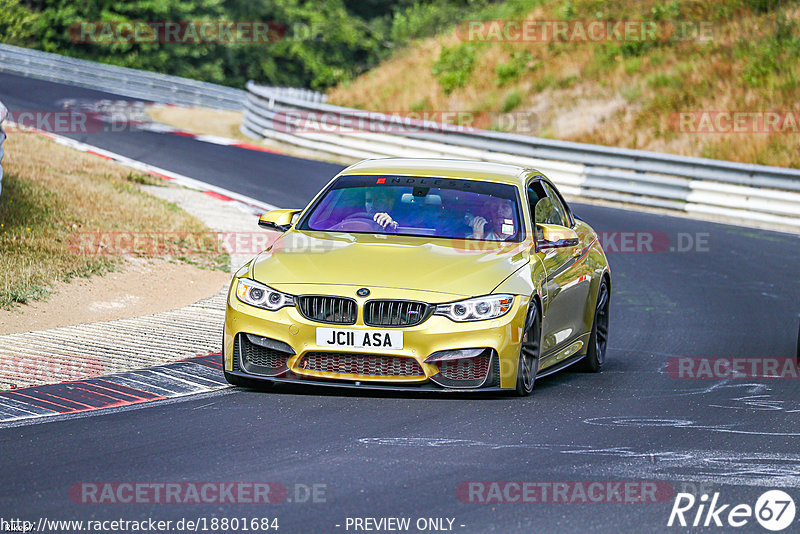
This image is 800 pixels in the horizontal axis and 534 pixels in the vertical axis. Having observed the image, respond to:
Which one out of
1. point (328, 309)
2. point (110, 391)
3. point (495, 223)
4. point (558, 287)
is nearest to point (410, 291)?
point (328, 309)

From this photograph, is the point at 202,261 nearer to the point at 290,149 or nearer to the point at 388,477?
the point at 388,477

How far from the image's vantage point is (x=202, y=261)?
50.1 ft

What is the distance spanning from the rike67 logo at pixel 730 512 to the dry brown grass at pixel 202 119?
25.6 meters

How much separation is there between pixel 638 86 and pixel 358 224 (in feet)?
78.3

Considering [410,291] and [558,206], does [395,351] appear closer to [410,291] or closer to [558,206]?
[410,291]

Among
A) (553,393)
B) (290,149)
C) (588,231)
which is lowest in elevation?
(290,149)

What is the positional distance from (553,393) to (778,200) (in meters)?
14.7

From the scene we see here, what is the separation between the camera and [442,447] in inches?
282

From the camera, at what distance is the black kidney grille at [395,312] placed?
26.7 ft

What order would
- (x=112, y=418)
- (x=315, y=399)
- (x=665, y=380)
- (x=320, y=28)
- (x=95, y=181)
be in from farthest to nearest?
(x=320, y=28) < (x=95, y=181) < (x=665, y=380) < (x=315, y=399) < (x=112, y=418)

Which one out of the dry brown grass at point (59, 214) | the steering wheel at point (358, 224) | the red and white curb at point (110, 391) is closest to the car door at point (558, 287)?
the steering wheel at point (358, 224)

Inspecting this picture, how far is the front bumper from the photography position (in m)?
8.10

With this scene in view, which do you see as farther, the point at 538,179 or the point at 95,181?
the point at 95,181

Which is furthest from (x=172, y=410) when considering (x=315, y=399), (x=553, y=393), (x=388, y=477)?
(x=553, y=393)
